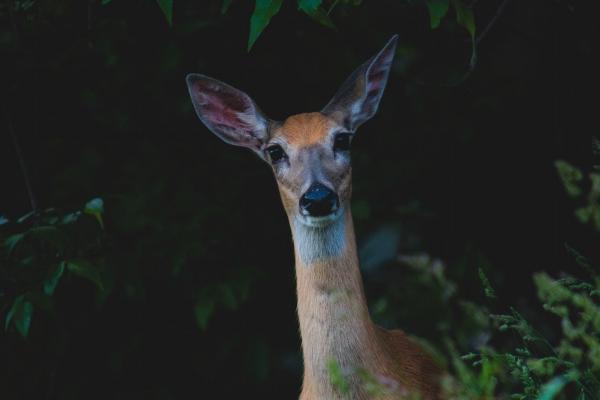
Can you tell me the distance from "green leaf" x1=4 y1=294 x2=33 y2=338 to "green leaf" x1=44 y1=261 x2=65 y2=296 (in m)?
0.09

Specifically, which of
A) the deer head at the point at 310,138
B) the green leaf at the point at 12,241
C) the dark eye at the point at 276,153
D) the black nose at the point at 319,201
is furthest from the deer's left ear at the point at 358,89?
the green leaf at the point at 12,241

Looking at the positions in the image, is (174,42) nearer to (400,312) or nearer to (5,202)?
(5,202)

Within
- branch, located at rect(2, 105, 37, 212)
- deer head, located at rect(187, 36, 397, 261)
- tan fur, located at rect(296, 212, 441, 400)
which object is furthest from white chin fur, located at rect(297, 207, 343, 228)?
branch, located at rect(2, 105, 37, 212)

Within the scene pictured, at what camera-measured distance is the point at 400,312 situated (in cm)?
637

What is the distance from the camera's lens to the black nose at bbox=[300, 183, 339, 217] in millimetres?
4332

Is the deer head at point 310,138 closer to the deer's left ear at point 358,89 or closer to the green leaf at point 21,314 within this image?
the deer's left ear at point 358,89

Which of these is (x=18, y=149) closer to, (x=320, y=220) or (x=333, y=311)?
(x=320, y=220)

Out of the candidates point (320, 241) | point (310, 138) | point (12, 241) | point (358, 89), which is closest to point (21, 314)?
point (12, 241)

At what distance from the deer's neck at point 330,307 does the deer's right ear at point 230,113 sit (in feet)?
2.30

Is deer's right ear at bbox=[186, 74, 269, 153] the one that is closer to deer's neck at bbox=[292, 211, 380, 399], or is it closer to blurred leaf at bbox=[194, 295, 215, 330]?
deer's neck at bbox=[292, 211, 380, 399]

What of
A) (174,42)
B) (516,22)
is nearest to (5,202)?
(174,42)

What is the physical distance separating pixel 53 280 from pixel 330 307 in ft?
3.83

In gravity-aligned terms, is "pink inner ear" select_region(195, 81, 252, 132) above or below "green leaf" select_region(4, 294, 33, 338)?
above

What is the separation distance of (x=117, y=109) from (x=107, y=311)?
3.79 ft
